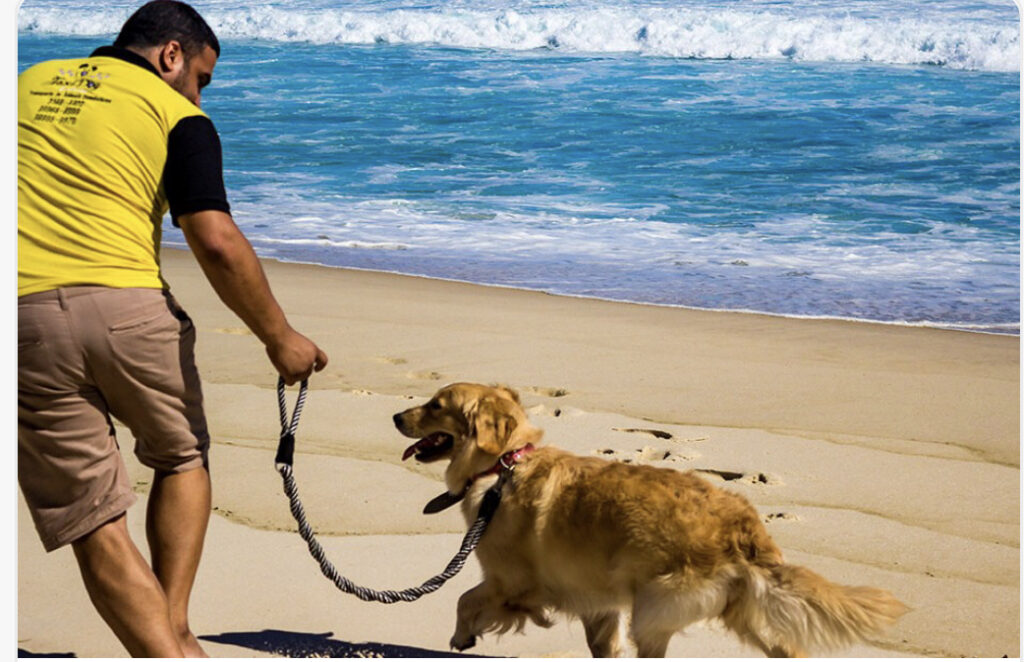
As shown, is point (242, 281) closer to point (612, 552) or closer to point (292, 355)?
point (292, 355)

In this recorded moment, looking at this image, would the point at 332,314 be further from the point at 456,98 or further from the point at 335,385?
the point at 456,98

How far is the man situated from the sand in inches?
32.6

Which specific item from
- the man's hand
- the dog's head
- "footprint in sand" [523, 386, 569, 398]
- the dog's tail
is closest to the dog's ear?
the dog's head

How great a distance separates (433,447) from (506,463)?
0.36 metres

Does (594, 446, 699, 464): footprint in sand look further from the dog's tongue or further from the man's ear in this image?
the man's ear

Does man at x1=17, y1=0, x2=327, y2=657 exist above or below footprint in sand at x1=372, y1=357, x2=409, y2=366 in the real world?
above

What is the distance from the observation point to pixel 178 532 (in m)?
3.60

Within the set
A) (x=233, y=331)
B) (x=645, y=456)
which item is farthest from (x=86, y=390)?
(x=233, y=331)

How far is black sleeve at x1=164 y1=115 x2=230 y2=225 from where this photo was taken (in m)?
3.28

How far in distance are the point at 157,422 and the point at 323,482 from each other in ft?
6.96

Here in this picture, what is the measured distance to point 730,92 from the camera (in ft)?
76.1

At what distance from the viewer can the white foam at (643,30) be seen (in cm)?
2555

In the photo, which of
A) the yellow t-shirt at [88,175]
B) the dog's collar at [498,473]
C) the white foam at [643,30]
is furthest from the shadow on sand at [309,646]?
the white foam at [643,30]

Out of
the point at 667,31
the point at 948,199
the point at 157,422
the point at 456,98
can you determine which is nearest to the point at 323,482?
the point at 157,422
